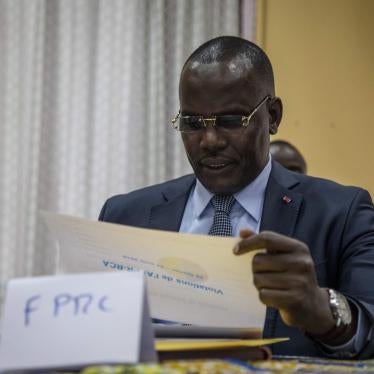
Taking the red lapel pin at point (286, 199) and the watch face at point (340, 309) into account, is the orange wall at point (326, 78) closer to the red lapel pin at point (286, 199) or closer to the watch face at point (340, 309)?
the red lapel pin at point (286, 199)

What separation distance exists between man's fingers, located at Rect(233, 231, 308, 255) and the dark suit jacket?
35 centimetres

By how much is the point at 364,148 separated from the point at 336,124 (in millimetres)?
174

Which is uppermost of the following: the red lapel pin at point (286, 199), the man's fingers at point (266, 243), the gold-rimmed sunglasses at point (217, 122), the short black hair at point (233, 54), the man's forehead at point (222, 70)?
the short black hair at point (233, 54)

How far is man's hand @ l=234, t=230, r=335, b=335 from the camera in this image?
991mm

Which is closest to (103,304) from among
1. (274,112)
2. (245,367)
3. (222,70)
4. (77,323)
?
(77,323)

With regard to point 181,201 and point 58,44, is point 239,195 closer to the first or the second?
point 181,201

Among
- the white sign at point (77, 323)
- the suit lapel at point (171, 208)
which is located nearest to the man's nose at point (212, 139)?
the suit lapel at point (171, 208)

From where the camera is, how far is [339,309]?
1.16 m

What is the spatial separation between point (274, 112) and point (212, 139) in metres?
0.25

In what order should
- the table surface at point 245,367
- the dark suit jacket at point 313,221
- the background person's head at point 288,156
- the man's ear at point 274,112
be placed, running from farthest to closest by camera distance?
the background person's head at point 288,156
the man's ear at point 274,112
the dark suit jacket at point 313,221
the table surface at point 245,367

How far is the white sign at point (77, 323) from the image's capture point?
0.84 meters

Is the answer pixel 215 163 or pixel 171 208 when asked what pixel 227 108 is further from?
pixel 171 208

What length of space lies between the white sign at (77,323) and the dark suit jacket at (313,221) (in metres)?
0.57

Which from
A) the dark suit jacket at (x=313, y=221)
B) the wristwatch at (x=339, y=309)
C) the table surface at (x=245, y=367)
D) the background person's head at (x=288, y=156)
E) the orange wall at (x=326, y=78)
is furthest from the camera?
the orange wall at (x=326, y=78)
